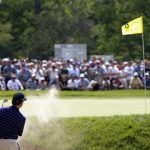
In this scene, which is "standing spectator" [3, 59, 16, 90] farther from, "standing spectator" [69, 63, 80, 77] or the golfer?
the golfer

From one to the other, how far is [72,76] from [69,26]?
30177 mm

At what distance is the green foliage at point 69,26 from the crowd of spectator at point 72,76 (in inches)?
898

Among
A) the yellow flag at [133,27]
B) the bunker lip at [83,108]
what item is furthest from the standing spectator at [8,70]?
the yellow flag at [133,27]

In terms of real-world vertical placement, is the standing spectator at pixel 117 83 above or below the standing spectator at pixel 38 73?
below

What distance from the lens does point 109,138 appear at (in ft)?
53.0

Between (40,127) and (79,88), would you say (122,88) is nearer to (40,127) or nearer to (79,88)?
(79,88)

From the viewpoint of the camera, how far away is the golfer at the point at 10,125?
41.6 feet

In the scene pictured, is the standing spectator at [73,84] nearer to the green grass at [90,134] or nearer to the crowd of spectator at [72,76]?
the crowd of spectator at [72,76]

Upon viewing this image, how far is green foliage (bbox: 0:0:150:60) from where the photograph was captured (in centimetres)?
5728

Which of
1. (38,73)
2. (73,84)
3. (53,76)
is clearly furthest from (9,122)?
(53,76)

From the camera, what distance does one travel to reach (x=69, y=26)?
201 feet

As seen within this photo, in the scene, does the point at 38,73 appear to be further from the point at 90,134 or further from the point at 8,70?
the point at 90,134

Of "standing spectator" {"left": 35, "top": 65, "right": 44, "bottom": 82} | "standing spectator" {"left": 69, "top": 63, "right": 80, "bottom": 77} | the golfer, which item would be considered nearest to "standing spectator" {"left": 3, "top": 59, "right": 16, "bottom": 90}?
"standing spectator" {"left": 35, "top": 65, "right": 44, "bottom": 82}

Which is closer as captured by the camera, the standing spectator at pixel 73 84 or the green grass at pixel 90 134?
the green grass at pixel 90 134
